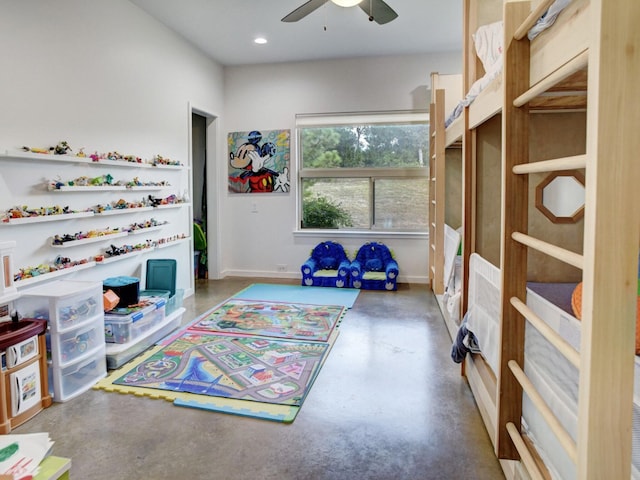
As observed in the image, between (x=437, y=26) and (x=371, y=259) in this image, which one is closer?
(x=437, y=26)

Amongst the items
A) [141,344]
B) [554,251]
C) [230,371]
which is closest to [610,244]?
[554,251]

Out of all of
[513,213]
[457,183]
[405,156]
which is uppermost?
[405,156]

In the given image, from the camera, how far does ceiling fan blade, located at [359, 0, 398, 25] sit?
297 centimetres

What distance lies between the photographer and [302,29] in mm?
4426

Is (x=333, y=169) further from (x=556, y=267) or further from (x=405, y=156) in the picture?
(x=556, y=267)

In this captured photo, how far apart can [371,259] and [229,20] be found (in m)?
3.10

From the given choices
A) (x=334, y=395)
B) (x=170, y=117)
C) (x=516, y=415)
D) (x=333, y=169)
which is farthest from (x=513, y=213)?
(x=333, y=169)

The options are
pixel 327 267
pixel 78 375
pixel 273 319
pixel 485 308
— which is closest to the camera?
pixel 485 308

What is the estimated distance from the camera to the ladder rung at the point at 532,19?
4.15 feet

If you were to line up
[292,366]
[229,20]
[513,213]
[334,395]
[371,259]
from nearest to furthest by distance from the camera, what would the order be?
[513,213] → [334,395] → [292,366] → [229,20] → [371,259]

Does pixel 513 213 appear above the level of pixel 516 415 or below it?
above

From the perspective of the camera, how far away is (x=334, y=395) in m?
2.48

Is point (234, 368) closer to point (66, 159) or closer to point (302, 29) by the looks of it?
point (66, 159)

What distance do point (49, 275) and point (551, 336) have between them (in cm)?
296
